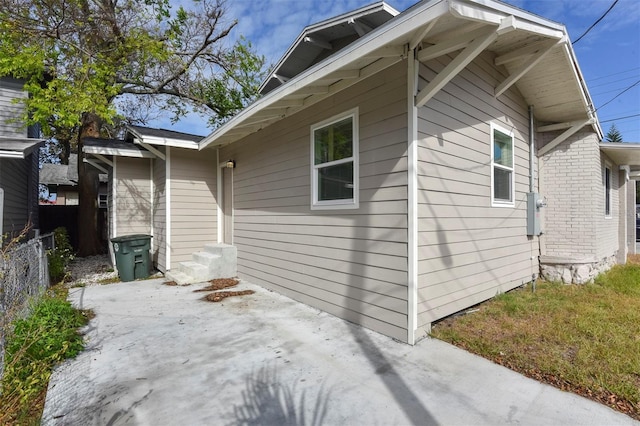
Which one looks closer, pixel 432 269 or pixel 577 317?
pixel 432 269

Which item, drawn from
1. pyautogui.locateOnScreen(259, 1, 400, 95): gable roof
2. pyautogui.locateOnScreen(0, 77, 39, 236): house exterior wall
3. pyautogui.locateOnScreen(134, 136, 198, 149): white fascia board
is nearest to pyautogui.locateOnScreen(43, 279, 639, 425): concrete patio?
pyautogui.locateOnScreen(134, 136, 198, 149): white fascia board

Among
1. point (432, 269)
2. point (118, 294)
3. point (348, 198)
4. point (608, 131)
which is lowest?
point (118, 294)

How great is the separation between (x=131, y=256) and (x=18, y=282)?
361cm

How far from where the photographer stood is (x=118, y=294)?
543 cm

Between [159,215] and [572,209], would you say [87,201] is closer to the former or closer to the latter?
[159,215]

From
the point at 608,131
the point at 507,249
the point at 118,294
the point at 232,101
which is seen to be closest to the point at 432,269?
the point at 507,249

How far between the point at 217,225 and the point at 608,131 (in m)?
45.0

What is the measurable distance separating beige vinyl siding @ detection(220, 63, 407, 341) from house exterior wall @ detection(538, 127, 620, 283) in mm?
4116

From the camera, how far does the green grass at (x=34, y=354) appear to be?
2.18 m

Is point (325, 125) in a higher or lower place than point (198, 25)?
lower

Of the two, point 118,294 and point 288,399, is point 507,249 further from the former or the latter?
point 118,294

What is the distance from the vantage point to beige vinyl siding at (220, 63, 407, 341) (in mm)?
3361

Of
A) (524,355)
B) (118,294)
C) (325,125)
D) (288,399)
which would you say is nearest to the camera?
(288,399)

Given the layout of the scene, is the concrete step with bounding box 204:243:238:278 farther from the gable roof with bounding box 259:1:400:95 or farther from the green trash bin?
the gable roof with bounding box 259:1:400:95
